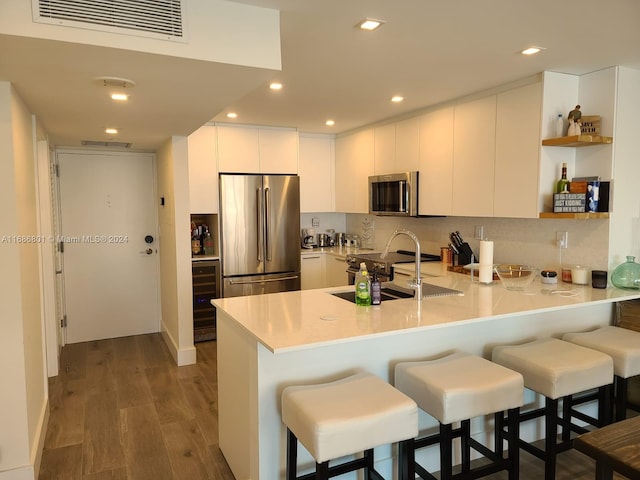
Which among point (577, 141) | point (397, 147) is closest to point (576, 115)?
point (577, 141)

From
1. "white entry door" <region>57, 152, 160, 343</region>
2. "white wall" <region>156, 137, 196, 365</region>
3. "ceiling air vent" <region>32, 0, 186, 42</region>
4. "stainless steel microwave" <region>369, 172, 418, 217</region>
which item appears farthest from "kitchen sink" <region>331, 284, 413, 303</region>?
"white entry door" <region>57, 152, 160, 343</region>

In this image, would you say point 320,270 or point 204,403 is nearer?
point 204,403

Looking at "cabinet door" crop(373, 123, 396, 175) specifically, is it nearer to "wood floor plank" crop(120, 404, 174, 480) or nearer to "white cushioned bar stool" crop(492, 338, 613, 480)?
"white cushioned bar stool" crop(492, 338, 613, 480)

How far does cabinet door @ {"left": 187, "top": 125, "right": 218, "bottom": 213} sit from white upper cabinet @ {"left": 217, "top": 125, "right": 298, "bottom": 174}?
0.27 feet

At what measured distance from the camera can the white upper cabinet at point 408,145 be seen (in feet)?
14.3

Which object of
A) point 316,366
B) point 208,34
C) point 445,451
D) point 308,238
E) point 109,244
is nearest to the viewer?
point 208,34

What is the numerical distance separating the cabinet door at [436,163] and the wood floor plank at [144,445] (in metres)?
2.84

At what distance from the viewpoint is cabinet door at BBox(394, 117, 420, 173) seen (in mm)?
4348

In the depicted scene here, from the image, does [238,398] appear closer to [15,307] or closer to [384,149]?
[15,307]

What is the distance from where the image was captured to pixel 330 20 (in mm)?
2168

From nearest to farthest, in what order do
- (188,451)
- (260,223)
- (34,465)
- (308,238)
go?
1. (34,465)
2. (188,451)
3. (260,223)
4. (308,238)

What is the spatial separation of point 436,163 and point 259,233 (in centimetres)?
194

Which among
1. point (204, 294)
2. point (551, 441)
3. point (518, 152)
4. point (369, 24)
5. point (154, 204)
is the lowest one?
point (551, 441)

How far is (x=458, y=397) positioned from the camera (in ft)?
6.37
